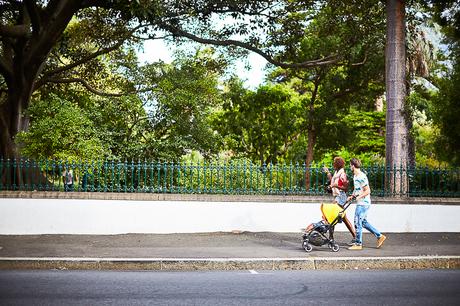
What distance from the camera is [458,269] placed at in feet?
34.1

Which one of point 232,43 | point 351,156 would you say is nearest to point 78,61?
point 232,43

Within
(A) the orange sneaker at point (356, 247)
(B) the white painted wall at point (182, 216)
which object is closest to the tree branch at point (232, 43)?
(B) the white painted wall at point (182, 216)

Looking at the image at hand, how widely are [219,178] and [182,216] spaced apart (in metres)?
1.29

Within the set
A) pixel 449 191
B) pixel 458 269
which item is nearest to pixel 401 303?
pixel 458 269

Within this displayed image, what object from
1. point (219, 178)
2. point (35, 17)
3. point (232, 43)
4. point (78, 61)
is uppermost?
point (35, 17)

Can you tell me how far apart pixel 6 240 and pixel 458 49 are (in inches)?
813

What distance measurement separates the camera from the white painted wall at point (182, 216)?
45.1 feet

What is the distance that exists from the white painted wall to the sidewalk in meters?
0.42

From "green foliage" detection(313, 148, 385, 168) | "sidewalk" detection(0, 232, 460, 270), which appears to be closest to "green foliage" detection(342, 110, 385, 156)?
"green foliage" detection(313, 148, 385, 168)

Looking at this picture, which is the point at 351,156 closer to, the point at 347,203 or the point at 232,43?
the point at 232,43

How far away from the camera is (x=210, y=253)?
10.9 meters

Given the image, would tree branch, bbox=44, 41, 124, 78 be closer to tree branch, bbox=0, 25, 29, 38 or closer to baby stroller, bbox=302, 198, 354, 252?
tree branch, bbox=0, 25, 29, 38

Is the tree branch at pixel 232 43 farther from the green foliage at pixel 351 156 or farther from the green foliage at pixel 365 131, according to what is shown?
the green foliage at pixel 351 156

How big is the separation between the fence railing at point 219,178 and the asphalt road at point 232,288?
473cm
